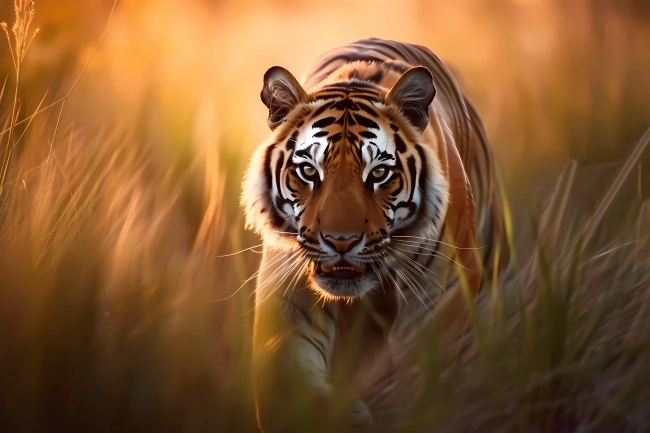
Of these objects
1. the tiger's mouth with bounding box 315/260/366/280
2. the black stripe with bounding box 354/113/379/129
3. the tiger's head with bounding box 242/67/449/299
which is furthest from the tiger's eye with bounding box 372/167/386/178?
the tiger's mouth with bounding box 315/260/366/280

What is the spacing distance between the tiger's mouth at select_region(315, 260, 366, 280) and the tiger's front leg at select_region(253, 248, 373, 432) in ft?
0.33

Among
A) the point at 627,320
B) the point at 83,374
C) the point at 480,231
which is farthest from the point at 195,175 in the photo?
the point at 627,320

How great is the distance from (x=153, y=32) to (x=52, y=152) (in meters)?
0.53

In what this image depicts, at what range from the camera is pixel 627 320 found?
1.78 m

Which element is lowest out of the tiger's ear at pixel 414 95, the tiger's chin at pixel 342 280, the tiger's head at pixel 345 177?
the tiger's chin at pixel 342 280

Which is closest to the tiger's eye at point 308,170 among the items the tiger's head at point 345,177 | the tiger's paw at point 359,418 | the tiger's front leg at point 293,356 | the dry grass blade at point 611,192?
the tiger's head at point 345,177

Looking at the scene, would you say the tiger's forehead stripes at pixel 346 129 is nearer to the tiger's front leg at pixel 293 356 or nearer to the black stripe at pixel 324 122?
the black stripe at pixel 324 122

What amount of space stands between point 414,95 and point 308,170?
15.5 inches

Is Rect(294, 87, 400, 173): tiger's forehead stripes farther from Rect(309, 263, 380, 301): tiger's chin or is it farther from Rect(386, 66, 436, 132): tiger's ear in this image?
Rect(309, 263, 380, 301): tiger's chin

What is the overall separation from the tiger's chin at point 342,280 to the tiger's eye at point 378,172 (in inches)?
10.0

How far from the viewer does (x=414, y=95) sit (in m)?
1.75

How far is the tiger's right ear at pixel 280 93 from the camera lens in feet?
5.75

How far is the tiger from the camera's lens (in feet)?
5.52

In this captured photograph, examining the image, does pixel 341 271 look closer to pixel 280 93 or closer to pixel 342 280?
pixel 342 280
